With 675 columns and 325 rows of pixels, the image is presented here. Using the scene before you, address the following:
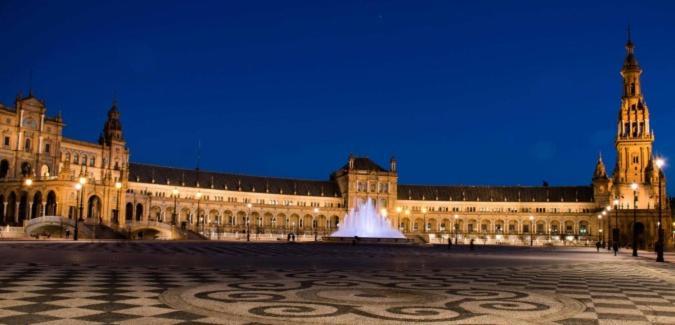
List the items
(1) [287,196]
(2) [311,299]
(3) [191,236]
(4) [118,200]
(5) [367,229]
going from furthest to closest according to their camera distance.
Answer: (1) [287,196] < (5) [367,229] < (4) [118,200] < (3) [191,236] < (2) [311,299]

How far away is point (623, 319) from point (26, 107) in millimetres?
110900

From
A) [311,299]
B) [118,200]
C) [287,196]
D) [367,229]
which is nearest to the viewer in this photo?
[311,299]

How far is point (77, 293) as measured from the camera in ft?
49.7

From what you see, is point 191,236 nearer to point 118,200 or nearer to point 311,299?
point 118,200

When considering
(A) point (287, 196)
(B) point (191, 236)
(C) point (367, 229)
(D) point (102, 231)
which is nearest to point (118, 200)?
(B) point (191, 236)

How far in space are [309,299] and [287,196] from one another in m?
151

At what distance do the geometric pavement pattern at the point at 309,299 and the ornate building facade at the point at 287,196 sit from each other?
193 feet

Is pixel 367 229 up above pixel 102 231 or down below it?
above

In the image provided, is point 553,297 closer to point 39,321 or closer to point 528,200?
point 39,321

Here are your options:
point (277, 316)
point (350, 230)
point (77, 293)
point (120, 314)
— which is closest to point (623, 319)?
point (277, 316)

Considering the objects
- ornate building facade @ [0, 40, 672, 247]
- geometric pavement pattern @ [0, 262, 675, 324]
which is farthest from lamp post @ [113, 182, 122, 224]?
geometric pavement pattern @ [0, 262, 675, 324]

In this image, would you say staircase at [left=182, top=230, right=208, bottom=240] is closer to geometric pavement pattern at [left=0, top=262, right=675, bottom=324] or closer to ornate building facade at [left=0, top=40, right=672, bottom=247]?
ornate building facade at [left=0, top=40, right=672, bottom=247]

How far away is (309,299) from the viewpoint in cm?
1497

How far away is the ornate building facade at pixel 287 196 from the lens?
307 feet
